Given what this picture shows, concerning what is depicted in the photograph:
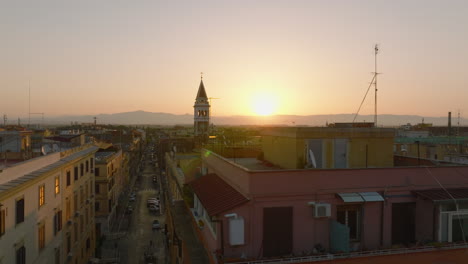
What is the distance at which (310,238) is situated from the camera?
9.40 m

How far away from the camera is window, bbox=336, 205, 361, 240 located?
32.0 feet

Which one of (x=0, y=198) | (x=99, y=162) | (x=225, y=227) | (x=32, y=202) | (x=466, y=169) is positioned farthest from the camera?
(x=99, y=162)

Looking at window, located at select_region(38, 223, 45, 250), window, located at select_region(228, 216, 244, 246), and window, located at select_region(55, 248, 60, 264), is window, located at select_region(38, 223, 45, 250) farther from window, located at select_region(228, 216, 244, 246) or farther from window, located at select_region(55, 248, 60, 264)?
window, located at select_region(228, 216, 244, 246)

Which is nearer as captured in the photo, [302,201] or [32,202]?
[302,201]

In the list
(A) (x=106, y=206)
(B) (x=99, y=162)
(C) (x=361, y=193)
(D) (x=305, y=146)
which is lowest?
(A) (x=106, y=206)

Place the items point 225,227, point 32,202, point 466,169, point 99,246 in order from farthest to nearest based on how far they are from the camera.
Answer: point 99,246
point 32,202
point 466,169
point 225,227

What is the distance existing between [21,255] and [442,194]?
15.0 metres

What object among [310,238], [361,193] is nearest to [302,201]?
[310,238]

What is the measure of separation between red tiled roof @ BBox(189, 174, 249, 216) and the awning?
271 centimetres

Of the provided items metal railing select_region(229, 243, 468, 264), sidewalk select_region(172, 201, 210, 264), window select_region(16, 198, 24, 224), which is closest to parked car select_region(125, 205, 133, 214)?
sidewalk select_region(172, 201, 210, 264)

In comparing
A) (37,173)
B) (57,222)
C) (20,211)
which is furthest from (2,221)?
(57,222)

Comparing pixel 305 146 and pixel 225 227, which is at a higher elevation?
pixel 305 146

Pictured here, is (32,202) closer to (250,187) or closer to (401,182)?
(250,187)

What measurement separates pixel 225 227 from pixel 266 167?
4.33 meters
